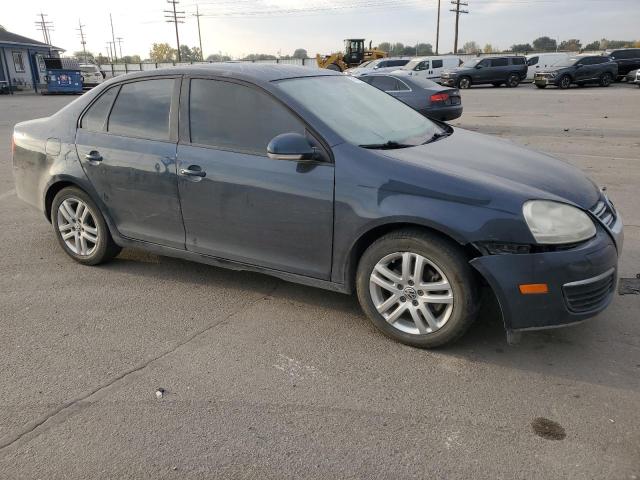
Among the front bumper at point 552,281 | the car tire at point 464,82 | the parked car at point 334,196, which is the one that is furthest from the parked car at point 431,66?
the front bumper at point 552,281

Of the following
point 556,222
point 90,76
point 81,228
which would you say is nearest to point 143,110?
point 81,228

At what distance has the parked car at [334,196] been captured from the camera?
300 centimetres

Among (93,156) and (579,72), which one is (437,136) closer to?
(93,156)

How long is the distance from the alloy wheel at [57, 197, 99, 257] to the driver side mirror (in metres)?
2.03

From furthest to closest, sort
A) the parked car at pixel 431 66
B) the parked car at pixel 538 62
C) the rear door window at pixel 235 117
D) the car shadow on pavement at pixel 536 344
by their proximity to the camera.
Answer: the parked car at pixel 538 62, the parked car at pixel 431 66, the rear door window at pixel 235 117, the car shadow on pavement at pixel 536 344

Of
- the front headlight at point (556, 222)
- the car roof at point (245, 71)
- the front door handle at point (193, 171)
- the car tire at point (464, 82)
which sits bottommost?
the car tire at point (464, 82)

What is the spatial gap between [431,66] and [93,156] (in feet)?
108

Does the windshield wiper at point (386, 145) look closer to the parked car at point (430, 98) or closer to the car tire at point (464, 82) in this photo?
the parked car at point (430, 98)

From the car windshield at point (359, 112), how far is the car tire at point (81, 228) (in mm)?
1980

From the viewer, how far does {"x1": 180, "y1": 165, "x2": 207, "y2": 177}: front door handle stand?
148 inches

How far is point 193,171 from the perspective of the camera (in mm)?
3795

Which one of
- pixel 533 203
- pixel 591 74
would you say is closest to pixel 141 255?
A: pixel 533 203

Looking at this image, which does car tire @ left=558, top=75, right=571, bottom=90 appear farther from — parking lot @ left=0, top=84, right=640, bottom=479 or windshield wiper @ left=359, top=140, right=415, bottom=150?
windshield wiper @ left=359, top=140, right=415, bottom=150

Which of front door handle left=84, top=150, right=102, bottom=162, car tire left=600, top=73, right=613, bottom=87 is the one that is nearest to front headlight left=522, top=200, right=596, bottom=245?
front door handle left=84, top=150, right=102, bottom=162
